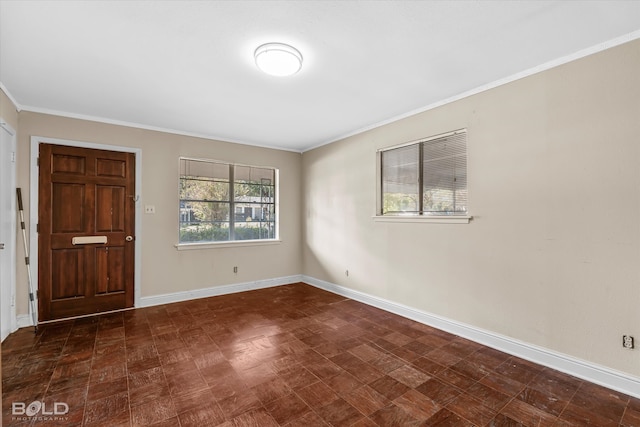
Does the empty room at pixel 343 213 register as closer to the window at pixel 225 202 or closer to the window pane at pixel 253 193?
the window at pixel 225 202

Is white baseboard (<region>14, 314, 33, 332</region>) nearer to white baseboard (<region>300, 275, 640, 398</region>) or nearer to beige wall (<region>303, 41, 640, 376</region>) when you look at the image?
white baseboard (<region>300, 275, 640, 398</region>)

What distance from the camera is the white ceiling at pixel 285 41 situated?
1.94 metres

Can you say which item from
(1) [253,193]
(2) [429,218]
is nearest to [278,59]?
(2) [429,218]

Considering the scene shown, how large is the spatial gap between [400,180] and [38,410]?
13.2 ft

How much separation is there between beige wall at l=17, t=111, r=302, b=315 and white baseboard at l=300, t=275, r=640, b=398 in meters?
2.36

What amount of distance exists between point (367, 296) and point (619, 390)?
264 cm

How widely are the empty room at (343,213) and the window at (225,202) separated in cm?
6

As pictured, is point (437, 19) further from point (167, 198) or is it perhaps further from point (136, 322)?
point (136, 322)

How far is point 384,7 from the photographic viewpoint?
1.91 metres

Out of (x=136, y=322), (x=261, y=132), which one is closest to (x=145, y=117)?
(x=261, y=132)

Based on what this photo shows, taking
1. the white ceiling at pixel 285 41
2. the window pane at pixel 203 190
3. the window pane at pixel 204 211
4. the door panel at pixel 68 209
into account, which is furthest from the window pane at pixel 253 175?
the door panel at pixel 68 209

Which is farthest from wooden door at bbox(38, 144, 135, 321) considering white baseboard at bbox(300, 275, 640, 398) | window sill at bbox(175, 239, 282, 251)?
white baseboard at bbox(300, 275, 640, 398)

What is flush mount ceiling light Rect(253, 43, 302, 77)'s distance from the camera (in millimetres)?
2309

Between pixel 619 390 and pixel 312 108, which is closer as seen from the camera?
pixel 619 390
